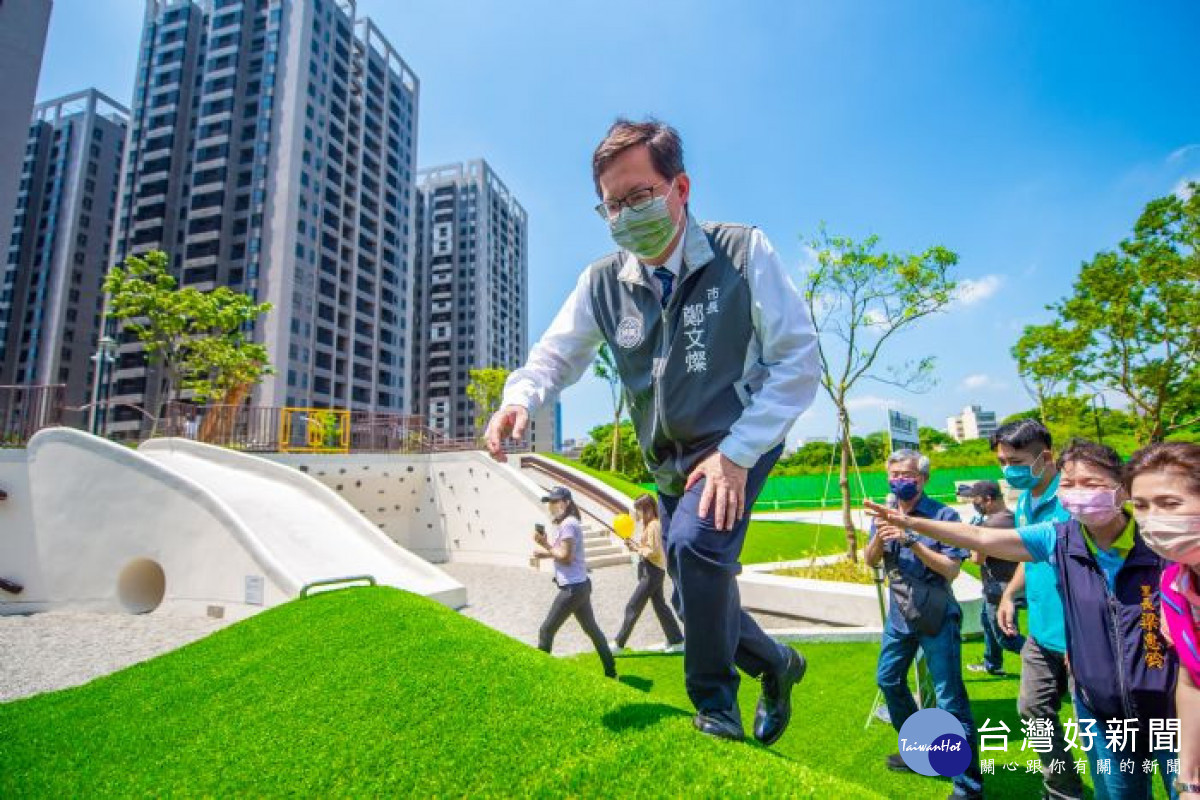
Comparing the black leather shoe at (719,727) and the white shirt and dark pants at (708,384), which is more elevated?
the white shirt and dark pants at (708,384)

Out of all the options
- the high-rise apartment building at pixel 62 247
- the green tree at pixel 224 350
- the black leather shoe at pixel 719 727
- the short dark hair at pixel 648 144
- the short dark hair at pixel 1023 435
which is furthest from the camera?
the high-rise apartment building at pixel 62 247

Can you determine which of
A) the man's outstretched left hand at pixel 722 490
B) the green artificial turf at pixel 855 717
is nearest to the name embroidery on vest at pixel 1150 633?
the green artificial turf at pixel 855 717

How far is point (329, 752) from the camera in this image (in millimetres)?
2484

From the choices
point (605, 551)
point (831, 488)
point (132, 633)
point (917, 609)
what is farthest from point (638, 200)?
point (831, 488)

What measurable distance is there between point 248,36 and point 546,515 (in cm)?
6302

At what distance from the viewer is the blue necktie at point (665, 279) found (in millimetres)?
1997

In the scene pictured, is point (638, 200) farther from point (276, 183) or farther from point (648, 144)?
point (276, 183)

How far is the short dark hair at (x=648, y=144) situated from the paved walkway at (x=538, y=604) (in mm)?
6469

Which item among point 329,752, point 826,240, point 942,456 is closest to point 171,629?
point 329,752

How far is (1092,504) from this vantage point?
2.55 metres

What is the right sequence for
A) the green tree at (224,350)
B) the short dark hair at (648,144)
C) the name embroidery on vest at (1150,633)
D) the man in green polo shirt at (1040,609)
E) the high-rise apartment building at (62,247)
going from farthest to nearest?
the high-rise apartment building at (62,247) < the green tree at (224,350) < the man in green polo shirt at (1040,609) < the name embroidery on vest at (1150,633) < the short dark hair at (648,144)

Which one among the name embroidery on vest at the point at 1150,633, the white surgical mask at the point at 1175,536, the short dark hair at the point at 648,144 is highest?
the short dark hair at the point at 648,144

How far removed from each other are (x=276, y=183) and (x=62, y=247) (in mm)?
34825

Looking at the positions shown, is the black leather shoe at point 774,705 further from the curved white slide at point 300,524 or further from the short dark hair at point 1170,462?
the curved white slide at point 300,524
